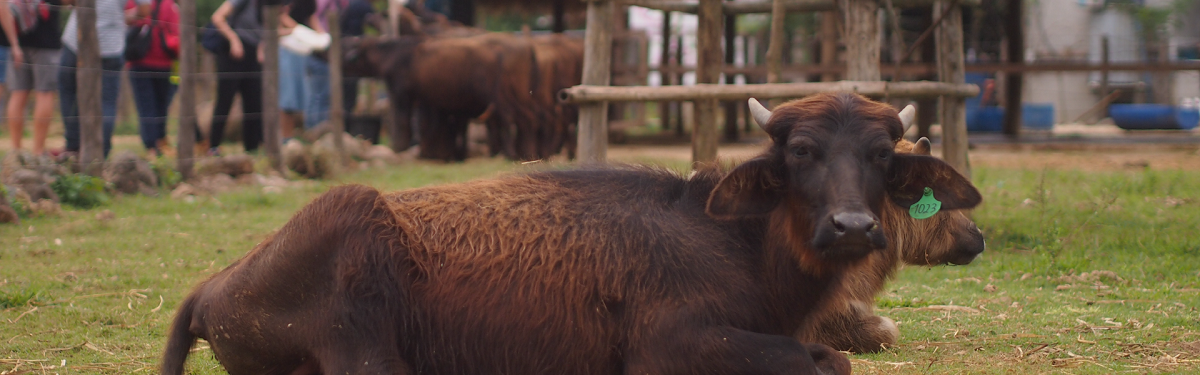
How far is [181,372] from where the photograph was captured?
4090 mm

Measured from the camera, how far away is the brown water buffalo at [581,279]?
379 centimetres

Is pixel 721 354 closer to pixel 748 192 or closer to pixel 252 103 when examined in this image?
pixel 748 192

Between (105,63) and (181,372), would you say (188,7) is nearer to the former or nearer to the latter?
(105,63)

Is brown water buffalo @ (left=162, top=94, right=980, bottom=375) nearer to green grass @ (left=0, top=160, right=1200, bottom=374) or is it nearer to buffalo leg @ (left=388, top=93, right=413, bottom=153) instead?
green grass @ (left=0, top=160, right=1200, bottom=374)

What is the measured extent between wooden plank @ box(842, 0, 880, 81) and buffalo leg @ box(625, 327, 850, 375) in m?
3.75

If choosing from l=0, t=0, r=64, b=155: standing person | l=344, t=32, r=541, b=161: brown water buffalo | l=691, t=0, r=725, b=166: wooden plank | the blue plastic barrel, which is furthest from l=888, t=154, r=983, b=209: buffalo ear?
the blue plastic barrel

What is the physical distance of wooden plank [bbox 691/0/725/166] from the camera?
802cm

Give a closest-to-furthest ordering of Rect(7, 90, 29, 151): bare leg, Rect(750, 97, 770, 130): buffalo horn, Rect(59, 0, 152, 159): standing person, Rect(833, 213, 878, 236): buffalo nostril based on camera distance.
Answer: Rect(833, 213, 878, 236): buffalo nostril → Rect(750, 97, 770, 130): buffalo horn → Rect(7, 90, 29, 151): bare leg → Rect(59, 0, 152, 159): standing person

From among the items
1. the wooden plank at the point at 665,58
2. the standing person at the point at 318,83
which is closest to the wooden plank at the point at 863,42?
the standing person at the point at 318,83

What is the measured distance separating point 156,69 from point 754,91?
762 cm

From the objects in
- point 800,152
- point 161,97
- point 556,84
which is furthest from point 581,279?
point 556,84

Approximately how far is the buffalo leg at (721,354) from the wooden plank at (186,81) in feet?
27.3

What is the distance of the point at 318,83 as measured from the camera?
15430 millimetres

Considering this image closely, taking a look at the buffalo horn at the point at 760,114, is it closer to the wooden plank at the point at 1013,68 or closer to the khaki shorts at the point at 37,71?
the khaki shorts at the point at 37,71
